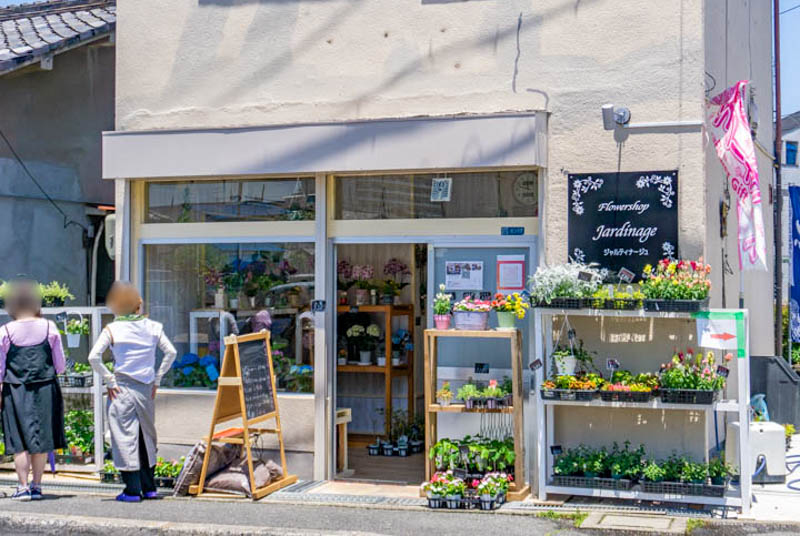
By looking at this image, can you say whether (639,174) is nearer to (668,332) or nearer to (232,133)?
(668,332)

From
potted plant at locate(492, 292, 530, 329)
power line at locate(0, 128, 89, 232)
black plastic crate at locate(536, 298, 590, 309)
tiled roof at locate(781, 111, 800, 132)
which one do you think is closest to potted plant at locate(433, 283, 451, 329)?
potted plant at locate(492, 292, 530, 329)

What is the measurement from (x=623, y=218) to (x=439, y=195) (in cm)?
168

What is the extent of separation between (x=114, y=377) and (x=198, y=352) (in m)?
1.66

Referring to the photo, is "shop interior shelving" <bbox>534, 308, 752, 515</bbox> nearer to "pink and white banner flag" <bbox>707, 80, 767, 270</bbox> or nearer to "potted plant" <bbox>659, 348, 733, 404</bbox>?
"potted plant" <bbox>659, 348, 733, 404</bbox>

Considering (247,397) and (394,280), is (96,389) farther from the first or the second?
(394,280)

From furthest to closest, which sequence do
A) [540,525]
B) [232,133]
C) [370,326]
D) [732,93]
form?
[370,326] < [232,133] < [732,93] < [540,525]

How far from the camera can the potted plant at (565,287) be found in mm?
8203

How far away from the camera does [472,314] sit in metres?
8.66

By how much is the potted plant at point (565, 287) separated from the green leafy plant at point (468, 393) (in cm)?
93

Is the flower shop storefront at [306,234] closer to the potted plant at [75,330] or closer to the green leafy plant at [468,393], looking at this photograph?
the green leafy plant at [468,393]

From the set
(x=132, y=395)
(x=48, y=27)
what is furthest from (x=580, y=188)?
(x=48, y=27)

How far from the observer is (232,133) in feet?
31.5

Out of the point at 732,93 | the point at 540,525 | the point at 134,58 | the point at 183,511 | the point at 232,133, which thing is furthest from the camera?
the point at 134,58

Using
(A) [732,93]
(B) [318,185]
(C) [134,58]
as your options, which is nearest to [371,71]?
(B) [318,185]
